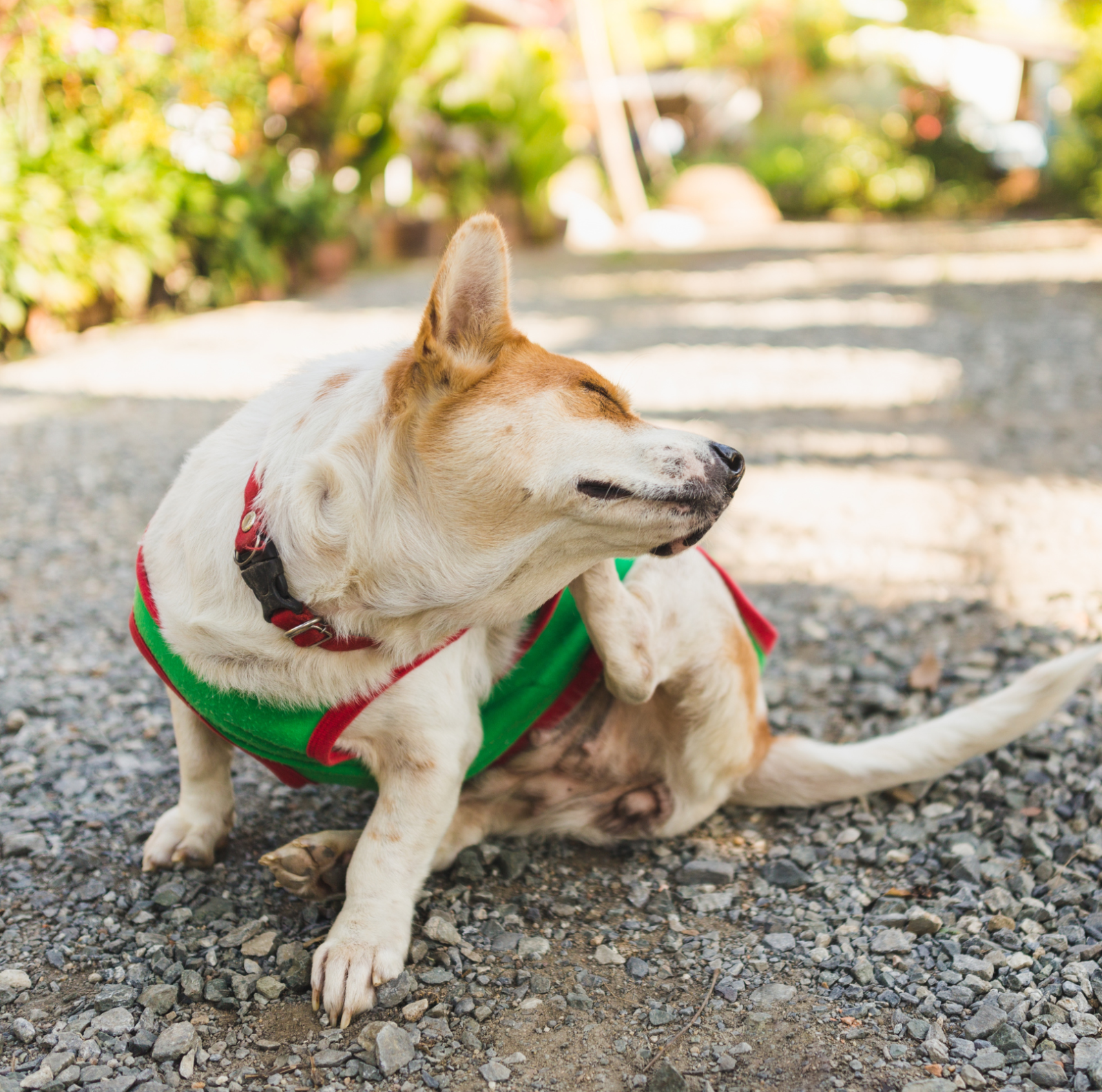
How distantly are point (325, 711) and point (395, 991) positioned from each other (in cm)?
54

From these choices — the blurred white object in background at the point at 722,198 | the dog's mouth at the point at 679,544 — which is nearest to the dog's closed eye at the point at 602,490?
the dog's mouth at the point at 679,544

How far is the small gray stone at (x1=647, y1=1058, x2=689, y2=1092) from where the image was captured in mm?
1628

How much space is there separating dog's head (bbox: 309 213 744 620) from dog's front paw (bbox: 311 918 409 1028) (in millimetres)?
657

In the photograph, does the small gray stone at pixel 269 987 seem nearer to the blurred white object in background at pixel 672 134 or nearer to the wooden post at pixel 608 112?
the wooden post at pixel 608 112

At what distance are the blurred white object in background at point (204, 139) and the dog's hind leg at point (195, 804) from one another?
8209mm

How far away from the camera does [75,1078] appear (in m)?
1.62

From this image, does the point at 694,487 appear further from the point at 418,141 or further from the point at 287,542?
the point at 418,141

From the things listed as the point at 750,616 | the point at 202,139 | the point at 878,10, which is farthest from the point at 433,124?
the point at 750,616

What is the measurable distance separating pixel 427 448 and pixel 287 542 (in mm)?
285

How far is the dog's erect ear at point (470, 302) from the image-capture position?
164 cm

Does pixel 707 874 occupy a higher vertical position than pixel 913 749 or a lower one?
lower

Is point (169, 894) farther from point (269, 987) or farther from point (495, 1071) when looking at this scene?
point (495, 1071)

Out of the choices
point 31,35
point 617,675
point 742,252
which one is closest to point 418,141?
point 742,252

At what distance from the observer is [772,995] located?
6.15 ft
